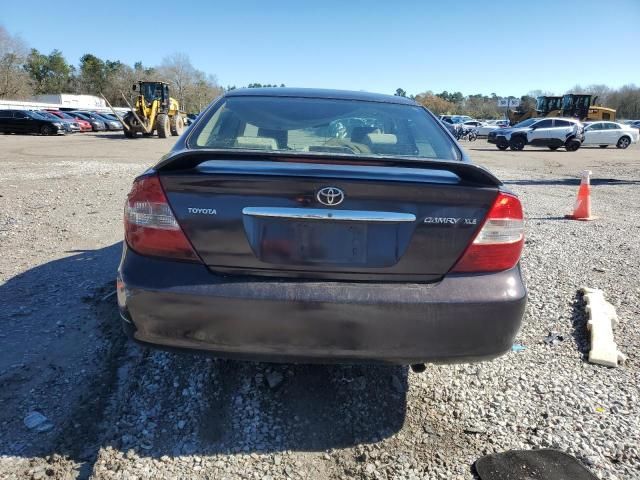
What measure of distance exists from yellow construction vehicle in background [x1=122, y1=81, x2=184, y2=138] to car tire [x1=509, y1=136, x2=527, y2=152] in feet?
62.0

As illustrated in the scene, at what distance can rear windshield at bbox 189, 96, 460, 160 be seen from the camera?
2.89 m

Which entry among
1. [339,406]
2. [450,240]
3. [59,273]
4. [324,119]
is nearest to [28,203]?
[59,273]

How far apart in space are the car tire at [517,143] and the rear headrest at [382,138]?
88.3 feet

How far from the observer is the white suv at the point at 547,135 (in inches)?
1067

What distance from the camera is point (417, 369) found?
2.52 meters

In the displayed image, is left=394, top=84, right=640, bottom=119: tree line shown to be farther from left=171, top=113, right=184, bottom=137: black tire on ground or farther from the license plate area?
the license plate area

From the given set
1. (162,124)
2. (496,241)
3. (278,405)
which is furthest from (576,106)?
(278,405)

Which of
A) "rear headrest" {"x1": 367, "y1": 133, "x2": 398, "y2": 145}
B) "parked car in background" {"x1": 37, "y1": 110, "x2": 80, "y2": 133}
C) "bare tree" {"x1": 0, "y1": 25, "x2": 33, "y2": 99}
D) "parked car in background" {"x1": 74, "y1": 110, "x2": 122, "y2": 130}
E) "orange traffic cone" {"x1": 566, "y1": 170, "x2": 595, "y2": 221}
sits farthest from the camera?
"bare tree" {"x1": 0, "y1": 25, "x2": 33, "y2": 99}

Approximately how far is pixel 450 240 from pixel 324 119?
138cm

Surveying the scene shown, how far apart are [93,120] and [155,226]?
41536mm

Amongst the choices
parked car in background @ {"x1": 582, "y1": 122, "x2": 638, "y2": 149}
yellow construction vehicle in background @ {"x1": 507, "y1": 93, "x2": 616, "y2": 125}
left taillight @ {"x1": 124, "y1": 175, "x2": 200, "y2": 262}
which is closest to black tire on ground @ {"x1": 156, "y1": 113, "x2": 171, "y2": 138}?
parked car in background @ {"x1": 582, "y1": 122, "x2": 638, "y2": 149}

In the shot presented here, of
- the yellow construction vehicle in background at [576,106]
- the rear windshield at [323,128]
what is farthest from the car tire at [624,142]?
the rear windshield at [323,128]

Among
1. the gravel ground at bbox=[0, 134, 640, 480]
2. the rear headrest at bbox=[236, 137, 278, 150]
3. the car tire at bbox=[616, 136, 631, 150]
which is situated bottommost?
the gravel ground at bbox=[0, 134, 640, 480]

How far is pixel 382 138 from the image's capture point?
10.1 feet
